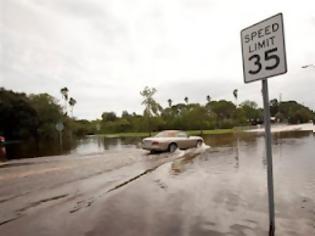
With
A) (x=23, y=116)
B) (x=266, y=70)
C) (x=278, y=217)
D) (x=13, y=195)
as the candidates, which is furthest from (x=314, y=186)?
(x=23, y=116)

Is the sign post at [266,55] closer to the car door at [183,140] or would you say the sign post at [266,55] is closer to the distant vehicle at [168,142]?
the distant vehicle at [168,142]

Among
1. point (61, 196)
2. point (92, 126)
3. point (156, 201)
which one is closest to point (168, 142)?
point (61, 196)

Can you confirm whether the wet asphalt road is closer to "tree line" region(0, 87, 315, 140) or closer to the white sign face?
the white sign face

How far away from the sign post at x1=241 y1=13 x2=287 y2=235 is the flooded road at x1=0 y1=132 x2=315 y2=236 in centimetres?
138

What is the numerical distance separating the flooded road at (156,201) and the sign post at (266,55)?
1.38 meters

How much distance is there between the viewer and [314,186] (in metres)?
11.3

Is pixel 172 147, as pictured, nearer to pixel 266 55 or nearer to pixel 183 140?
pixel 183 140

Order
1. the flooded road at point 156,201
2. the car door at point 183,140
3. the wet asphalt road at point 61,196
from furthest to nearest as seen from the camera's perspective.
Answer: the car door at point 183,140, the wet asphalt road at point 61,196, the flooded road at point 156,201

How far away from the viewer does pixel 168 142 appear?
26.1 m

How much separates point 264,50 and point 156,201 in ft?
14.7

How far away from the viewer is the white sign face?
593 cm

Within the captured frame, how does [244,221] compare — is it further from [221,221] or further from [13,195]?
[13,195]

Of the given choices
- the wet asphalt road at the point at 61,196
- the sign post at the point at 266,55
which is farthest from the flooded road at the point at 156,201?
the sign post at the point at 266,55

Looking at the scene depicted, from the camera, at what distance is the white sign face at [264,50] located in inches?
234
